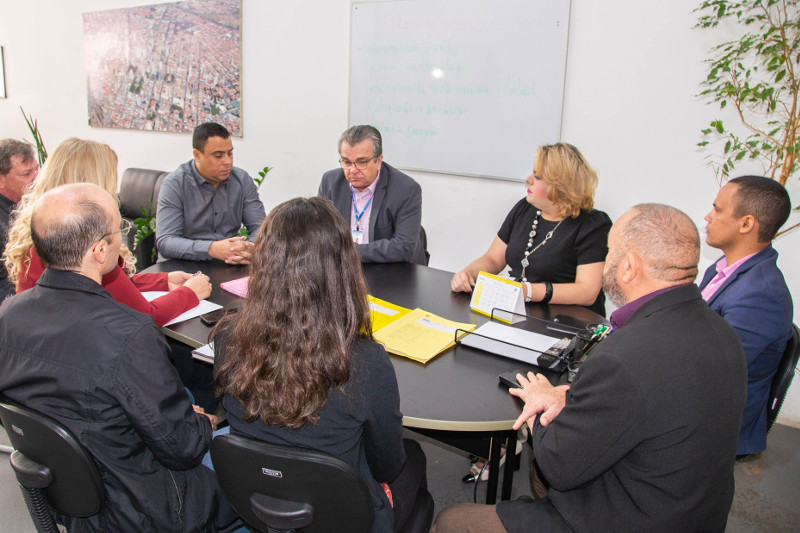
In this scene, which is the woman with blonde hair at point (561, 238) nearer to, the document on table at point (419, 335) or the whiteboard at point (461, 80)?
the document on table at point (419, 335)

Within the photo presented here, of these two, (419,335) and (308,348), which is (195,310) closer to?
(419,335)

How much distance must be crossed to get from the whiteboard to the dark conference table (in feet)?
4.22

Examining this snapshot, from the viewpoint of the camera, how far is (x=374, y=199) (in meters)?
2.90

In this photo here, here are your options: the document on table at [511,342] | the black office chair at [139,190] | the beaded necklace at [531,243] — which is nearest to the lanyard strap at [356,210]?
the beaded necklace at [531,243]

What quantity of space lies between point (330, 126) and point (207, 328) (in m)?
2.73

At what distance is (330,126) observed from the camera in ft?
13.7

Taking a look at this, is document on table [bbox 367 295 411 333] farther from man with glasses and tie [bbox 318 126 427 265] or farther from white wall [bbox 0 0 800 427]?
white wall [bbox 0 0 800 427]

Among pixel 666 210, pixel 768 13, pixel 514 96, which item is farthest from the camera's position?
pixel 514 96

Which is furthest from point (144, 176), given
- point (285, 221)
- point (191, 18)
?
point (285, 221)

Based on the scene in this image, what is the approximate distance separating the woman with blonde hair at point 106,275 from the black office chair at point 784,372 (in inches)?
78.5

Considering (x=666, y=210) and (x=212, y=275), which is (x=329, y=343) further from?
(x=212, y=275)

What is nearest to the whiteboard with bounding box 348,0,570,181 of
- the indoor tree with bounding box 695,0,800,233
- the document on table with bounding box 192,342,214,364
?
the indoor tree with bounding box 695,0,800,233

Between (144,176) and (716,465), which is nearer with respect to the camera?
(716,465)

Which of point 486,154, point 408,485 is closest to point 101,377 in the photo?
point 408,485
